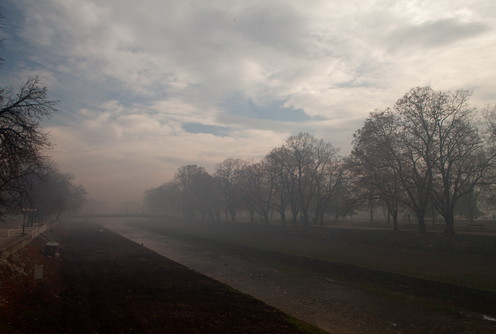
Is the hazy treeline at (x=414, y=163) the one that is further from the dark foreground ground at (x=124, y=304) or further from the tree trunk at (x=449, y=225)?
the dark foreground ground at (x=124, y=304)

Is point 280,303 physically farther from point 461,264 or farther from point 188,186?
point 188,186

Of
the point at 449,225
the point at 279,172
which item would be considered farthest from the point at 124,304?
the point at 279,172

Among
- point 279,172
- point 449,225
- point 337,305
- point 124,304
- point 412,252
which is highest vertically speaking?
point 279,172

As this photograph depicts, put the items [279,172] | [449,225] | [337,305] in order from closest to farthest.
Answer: [337,305] < [449,225] < [279,172]

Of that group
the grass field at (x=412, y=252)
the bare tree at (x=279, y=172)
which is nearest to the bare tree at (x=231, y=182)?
the bare tree at (x=279, y=172)

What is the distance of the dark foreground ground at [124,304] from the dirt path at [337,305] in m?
2.15

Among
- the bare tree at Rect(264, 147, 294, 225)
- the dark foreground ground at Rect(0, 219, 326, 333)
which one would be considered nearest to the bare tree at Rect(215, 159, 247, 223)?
the bare tree at Rect(264, 147, 294, 225)

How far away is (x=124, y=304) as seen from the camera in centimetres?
1767

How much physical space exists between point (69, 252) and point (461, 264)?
41850 mm

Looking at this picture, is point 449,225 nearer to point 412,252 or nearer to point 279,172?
point 412,252

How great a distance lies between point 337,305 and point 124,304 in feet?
41.1

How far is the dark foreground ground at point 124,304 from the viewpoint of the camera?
560 inches

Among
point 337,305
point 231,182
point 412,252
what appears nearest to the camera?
point 337,305

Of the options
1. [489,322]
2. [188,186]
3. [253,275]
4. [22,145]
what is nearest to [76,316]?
[22,145]
